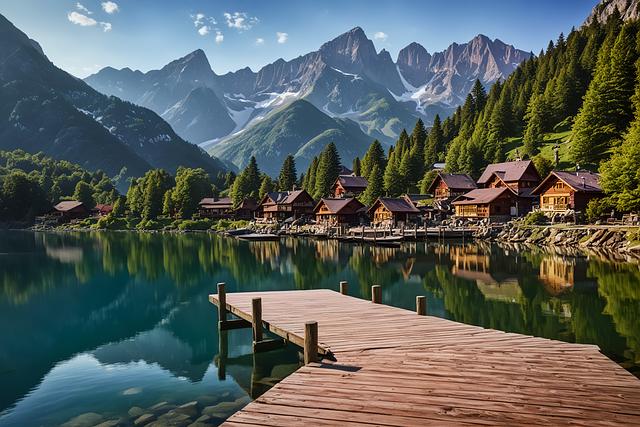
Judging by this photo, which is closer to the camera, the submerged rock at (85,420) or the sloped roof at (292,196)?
the submerged rock at (85,420)

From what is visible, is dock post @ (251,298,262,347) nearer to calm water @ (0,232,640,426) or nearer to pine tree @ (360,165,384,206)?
calm water @ (0,232,640,426)

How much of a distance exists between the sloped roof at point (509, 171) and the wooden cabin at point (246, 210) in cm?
5854

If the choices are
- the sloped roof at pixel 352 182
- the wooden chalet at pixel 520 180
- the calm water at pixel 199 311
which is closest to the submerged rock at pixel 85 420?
the calm water at pixel 199 311

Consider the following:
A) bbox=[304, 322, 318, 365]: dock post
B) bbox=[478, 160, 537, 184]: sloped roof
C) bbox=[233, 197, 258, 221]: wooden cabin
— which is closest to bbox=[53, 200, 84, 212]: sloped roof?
bbox=[233, 197, 258, 221]: wooden cabin

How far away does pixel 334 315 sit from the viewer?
16.4 metres

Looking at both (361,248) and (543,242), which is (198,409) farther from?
(543,242)

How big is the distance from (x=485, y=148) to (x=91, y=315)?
101 metres

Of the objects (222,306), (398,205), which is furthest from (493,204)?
(222,306)

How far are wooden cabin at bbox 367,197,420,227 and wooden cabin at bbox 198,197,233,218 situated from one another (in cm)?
5157

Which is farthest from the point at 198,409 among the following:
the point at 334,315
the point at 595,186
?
the point at 595,186

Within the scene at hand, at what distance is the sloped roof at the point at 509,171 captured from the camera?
8288 centimetres

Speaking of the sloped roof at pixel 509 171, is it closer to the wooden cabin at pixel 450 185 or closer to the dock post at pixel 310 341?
the wooden cabin at pixel 450 185

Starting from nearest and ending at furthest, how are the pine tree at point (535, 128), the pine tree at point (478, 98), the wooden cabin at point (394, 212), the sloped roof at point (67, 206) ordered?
the wooden cabin at point (394, 212), the pine tree at point (535, 128), the pine tree at point (478, 98), the sloped roof at point (67, 206)

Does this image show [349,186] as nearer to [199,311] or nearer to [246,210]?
[246,210]
